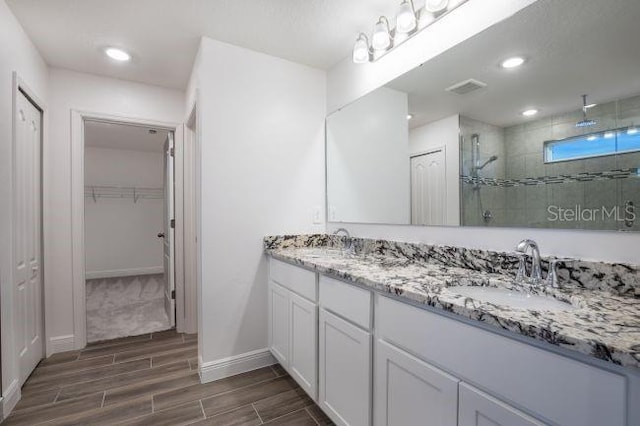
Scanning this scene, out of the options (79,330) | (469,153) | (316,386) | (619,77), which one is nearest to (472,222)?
(469,153)

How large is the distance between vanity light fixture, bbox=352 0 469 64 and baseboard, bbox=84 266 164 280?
5429 millimetres

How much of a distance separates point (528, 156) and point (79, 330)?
346 centimetres

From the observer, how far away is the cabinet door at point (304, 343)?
166 cm

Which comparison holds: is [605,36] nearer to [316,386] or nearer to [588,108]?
[588,108]

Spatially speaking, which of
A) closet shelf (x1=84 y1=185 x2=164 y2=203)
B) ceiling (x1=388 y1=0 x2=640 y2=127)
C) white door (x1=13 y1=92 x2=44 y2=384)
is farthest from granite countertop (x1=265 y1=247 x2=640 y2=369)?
closet shelf (x1=84 y1=185 x2=164 y2=203)

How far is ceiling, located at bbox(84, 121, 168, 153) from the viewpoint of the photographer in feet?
13.8

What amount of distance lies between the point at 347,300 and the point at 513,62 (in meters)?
1.30

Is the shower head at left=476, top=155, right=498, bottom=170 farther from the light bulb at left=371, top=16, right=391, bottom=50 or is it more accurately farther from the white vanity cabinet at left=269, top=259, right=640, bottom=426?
the light bulb at left=371, top=16, right=391, bottom=50

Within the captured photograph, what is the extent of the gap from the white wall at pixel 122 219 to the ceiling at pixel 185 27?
326 cm

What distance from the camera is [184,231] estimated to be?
9.59 feet

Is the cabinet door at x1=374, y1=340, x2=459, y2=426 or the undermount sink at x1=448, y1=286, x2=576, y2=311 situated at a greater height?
the undermount sink at x1=448, y1=286, x2=576, y2=311

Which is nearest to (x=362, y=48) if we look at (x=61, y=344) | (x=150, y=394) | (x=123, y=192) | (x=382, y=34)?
(x=382, y=34)

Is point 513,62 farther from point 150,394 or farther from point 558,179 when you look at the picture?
point 150,394

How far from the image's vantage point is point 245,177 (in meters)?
2.22
